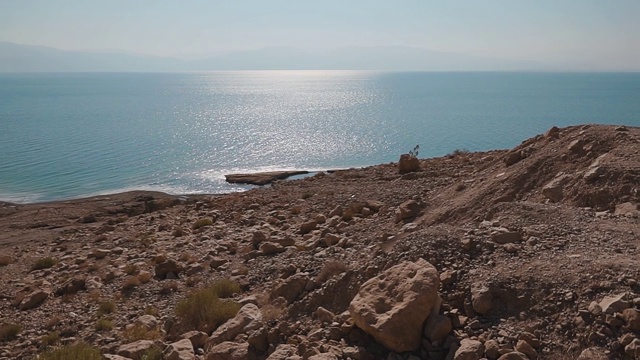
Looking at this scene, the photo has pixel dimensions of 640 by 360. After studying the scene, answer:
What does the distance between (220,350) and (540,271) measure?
15.9 ft

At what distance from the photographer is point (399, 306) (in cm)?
731

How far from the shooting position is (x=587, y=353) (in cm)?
625

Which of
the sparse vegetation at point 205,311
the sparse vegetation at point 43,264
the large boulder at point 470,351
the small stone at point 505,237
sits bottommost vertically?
the sparse vegetation at point 43,264

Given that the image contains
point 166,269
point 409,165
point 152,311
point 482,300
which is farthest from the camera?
point 409,165

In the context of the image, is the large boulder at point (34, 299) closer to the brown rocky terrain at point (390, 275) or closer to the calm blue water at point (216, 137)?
the brown rocky terrain at point (390, 275)

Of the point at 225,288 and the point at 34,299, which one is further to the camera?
the point at 34,299

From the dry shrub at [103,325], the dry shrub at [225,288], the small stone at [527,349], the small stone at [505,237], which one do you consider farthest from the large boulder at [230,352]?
the small stone at [505,237]

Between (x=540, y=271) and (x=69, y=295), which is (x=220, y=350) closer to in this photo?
(x=540, y=271)

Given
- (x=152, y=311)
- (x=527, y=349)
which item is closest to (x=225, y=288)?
(x=152, y=311)

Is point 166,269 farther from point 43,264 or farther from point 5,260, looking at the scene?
point 5,260

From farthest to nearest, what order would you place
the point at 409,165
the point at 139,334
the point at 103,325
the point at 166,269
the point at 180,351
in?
the point at 409,165 → the point at 166,269 → the point at 103,325 → the point at 139,334 → the point at 180,351

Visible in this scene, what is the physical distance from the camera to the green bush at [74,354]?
8.99 metres

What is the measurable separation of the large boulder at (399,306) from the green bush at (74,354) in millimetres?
4578

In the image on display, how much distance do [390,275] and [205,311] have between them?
13.3 ft
